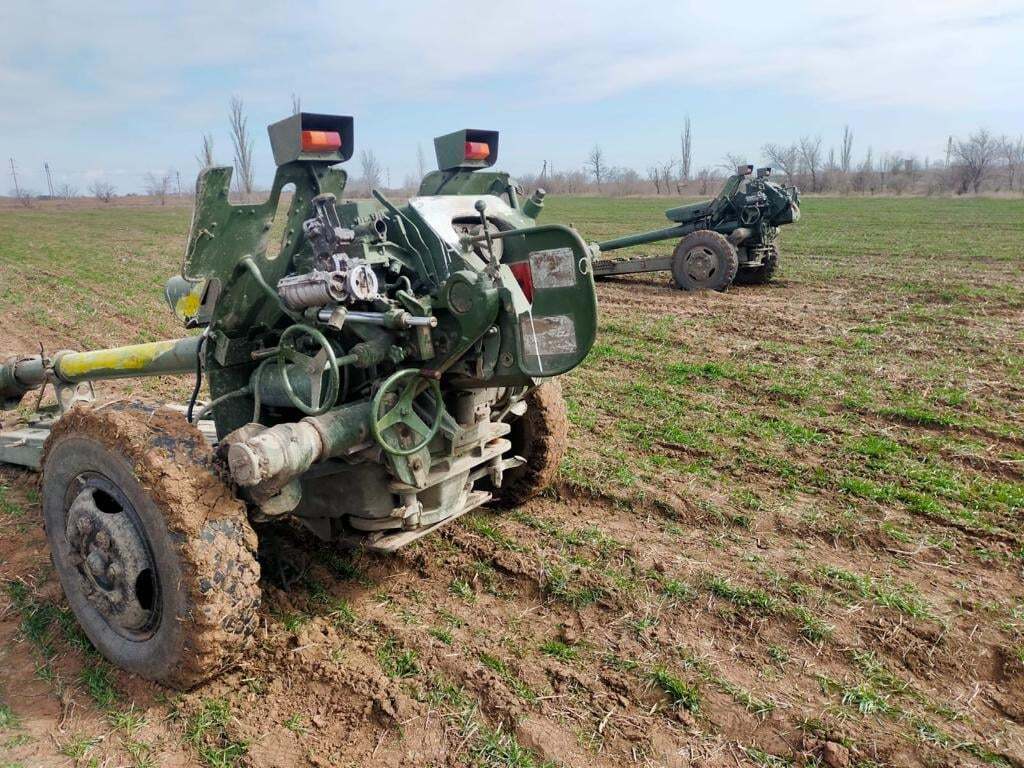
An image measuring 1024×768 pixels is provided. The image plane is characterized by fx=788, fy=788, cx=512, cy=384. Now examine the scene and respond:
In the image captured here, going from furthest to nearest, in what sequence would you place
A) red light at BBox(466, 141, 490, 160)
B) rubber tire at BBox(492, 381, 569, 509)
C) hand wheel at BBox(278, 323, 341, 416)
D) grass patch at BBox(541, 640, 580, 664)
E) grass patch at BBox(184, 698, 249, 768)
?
rubber tire at BBox(492, 381, 569, 509), red light at BBox(466, 141, 490, 160), grass patch at BBox(541, 640, 580, 664), hand wheel at BBox(278, 323, 341, 416), grass patch at BBox(184, 698, 249, 768)

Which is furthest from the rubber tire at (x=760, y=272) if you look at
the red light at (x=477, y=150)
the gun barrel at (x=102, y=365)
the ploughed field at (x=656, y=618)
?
the gun barrel at (x=102, y=365)

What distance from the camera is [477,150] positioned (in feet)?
13.7

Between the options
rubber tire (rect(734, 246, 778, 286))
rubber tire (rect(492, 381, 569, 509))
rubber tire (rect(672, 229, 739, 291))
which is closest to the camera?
rubber tire (rect(492, 381, 569, 509))

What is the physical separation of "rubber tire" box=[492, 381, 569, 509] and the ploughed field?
0.68 ft

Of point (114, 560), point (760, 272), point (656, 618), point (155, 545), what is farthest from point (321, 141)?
point (760, 272)

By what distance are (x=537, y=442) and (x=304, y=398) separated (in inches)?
64.7

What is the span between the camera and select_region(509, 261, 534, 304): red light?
3.14m

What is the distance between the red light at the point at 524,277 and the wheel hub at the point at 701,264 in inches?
414

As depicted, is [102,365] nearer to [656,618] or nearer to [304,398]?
[304,398]

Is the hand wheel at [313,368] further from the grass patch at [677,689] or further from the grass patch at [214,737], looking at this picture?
A: the grass patch at [677,689]

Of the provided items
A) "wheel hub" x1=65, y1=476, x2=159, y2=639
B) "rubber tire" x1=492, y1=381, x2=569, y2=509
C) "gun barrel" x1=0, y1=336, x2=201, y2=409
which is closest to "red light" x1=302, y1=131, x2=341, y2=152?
"gun barrel" x1=0, y1=336, x2=201, y2=409

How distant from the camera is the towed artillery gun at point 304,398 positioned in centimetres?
301

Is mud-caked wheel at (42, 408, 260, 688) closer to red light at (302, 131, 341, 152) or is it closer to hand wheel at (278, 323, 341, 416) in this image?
hand wheel at (278, 323, 341, 416)

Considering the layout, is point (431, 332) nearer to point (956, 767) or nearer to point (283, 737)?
point (283, 737)
